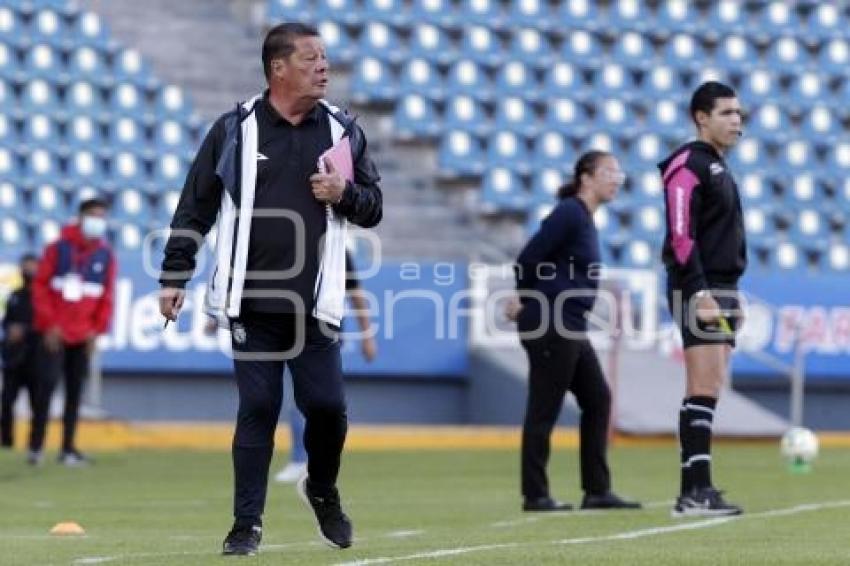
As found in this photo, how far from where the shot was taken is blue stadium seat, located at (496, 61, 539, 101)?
25703 millimetres

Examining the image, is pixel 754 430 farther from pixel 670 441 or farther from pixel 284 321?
pixel 284 321

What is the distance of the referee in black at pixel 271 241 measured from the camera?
759cm

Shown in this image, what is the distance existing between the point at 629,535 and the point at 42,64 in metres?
15.8

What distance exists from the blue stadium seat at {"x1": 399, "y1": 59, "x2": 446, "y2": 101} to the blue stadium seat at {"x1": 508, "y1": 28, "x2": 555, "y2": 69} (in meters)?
1.20

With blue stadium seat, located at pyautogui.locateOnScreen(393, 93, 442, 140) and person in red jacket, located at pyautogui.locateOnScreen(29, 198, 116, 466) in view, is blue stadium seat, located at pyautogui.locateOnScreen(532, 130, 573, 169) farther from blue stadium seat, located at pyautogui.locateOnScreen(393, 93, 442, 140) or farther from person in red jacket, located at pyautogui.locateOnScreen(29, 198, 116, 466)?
person in red jacket, located at pyautogui.locateOnScreen(29, 198, 116, 466)

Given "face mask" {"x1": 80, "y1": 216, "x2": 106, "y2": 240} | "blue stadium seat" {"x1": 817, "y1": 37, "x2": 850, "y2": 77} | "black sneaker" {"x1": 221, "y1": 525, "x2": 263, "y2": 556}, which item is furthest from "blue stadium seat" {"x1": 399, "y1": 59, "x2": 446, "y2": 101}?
"black sneaker" {"x1": 221, "y1": 525, "x2": 263, "y2": 556}

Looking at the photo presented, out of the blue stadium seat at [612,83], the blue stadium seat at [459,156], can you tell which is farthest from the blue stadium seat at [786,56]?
the blue stadium seat at [459,156]

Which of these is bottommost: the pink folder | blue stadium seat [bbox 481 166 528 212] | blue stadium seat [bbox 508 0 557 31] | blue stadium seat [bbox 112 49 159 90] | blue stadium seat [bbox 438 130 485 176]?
the pink folder

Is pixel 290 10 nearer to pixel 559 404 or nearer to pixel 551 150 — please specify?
pixel 551 150

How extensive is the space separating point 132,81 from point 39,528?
1411 cm

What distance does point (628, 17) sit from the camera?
26.8 metres

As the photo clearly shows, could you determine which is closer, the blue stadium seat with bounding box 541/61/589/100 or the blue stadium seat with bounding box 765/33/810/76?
the blue stadium seat with bounding box 541/61/589/100

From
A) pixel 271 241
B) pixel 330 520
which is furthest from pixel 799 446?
pixel 271 241

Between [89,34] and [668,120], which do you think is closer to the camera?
[89,34]
